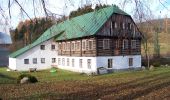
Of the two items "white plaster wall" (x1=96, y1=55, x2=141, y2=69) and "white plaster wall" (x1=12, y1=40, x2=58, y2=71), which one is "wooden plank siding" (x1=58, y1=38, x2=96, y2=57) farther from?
"white plaster wall" (x1=12, y1=40, x2=58, y2=71)

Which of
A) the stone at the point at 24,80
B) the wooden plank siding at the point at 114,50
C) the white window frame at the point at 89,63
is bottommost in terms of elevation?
the stone at the point at 24,80

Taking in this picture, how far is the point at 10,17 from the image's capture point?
798 cm

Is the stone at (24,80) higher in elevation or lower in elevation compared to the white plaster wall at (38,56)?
lower

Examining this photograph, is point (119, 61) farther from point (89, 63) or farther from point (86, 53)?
point (86, 53)

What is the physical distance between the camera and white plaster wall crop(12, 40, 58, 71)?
49.2m

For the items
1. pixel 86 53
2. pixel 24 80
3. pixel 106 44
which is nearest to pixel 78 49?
pixel 86 53

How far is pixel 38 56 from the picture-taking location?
50.3 meters

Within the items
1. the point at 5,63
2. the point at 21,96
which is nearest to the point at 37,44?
the point at 5,63

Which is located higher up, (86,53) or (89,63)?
(86,53)

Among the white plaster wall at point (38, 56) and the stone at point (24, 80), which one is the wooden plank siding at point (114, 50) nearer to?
the white plaster wall at point (38, 56)

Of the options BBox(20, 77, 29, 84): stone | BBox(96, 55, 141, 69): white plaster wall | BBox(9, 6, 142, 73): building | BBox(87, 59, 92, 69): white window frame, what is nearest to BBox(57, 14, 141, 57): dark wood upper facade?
BBox(9, 6, 142, 73): building

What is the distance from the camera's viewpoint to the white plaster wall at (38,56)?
49188 mm

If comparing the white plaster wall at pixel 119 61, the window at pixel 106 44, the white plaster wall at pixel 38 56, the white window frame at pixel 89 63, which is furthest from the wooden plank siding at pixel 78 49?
the white plaster wall at pixel 38 56

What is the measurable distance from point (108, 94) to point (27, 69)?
34.0 metres
